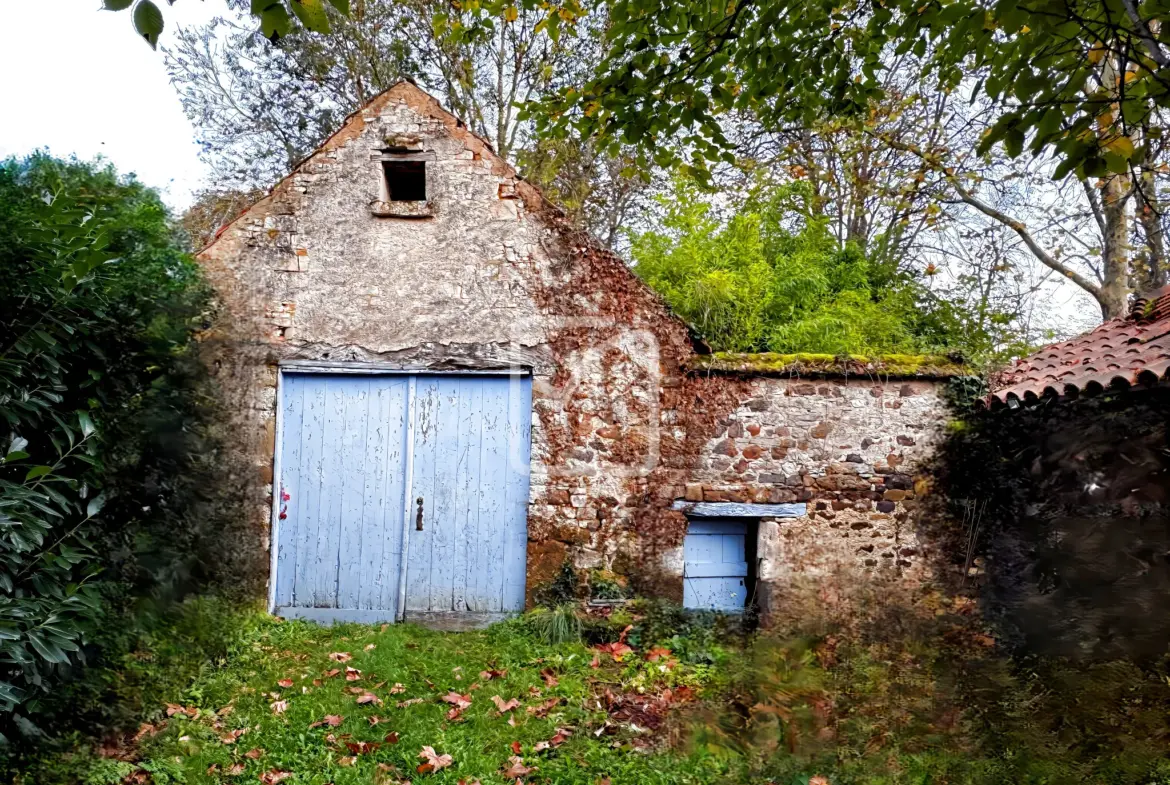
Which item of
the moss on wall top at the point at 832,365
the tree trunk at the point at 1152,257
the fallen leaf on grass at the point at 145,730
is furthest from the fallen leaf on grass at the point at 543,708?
the tree trunk at the point at 1152,257

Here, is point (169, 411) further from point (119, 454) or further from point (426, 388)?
point (426, 388)

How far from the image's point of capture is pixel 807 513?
630 centimetres

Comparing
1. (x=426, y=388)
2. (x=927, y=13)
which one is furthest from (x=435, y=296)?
(x=927, y=13)

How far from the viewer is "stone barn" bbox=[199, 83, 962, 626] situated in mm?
6293

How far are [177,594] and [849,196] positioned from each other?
11300 millimetres

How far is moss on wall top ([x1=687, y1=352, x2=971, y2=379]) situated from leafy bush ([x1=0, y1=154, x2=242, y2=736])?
4.07 m

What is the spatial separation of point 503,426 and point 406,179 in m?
2.64

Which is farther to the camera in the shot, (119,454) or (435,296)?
(435,296)

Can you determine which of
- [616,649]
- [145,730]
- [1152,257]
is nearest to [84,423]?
[145,730]

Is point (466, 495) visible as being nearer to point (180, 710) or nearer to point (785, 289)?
point (180, 710)

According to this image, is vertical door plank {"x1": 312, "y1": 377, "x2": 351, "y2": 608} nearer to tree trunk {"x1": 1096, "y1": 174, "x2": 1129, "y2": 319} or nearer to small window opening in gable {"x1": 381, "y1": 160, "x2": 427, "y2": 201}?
small window opening in gable {"x1": 381, "y1": 160, "x2": 427, "y2": 201}

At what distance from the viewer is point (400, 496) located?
250 inches

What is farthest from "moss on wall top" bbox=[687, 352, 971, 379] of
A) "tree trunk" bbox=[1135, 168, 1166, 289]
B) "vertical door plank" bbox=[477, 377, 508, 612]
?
"tree trunk" bbox=[1135, 168, 1166, 289]

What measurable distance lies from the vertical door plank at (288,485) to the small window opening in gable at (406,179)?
2.05 metres
